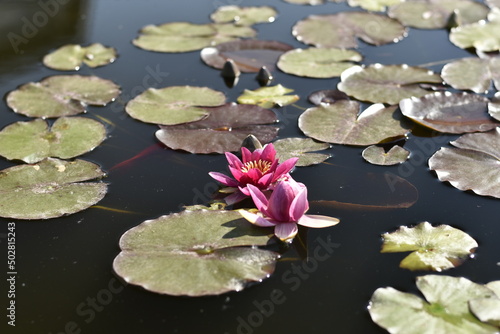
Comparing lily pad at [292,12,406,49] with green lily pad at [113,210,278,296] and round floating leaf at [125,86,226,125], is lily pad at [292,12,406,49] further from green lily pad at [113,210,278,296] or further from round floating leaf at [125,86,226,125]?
green lily pad at [113,210,278,296]

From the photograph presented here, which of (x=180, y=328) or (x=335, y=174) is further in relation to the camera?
(x=335, y=174)

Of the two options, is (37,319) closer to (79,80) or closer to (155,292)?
(155,292)

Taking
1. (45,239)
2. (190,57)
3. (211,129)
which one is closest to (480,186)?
(211,129)

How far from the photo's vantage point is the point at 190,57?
448 cm

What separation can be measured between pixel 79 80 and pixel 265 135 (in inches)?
58.8

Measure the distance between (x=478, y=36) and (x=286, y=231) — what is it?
9.18 ft

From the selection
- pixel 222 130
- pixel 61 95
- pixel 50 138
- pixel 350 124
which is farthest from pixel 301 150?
pixel 61 95

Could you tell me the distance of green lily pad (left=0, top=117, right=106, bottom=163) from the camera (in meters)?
3.25

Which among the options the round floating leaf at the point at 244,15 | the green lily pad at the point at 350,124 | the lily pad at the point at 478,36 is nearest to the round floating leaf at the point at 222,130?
the green lily pad at the point at 350,124

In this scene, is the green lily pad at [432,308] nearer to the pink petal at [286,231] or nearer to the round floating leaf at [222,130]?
the pink petal at [286,231]

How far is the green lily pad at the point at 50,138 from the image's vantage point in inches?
128

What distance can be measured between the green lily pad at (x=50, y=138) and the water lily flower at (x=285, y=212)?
1.16 metres

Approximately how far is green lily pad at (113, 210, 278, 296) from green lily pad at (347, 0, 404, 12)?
3.16 metres

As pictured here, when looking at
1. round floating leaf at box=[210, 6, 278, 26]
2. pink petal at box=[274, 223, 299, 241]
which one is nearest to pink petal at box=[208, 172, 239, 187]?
pink petal at box=[274, 223, 299, 241]
